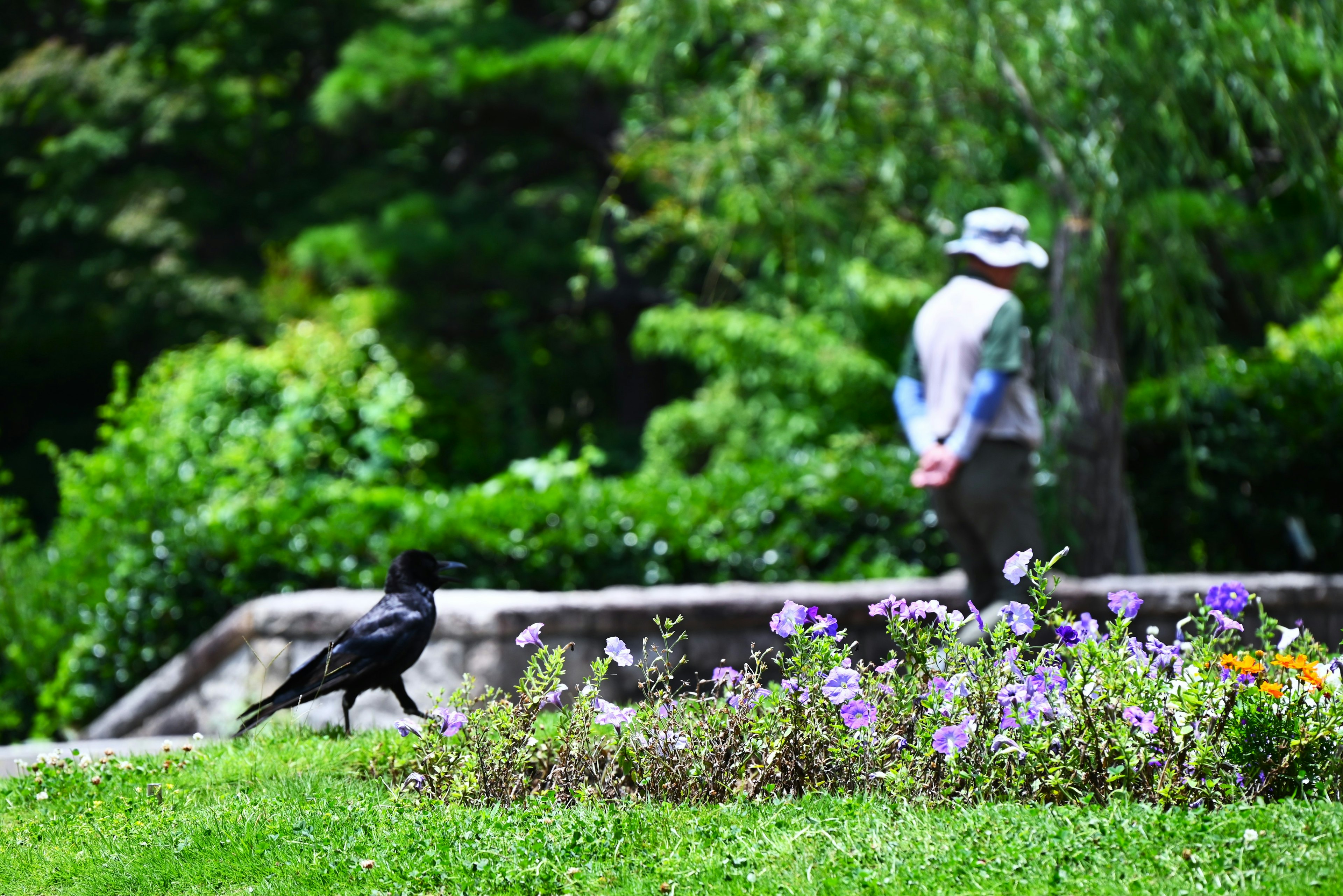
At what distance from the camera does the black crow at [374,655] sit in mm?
3551

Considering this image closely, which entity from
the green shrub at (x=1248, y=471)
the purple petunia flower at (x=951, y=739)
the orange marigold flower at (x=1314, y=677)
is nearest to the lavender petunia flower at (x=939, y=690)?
the purple petunia flower at (x=951, y=739)

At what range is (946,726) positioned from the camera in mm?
3008

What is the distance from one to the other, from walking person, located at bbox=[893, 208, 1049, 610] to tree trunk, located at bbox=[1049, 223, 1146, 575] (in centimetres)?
90

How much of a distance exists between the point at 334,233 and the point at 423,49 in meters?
1.99

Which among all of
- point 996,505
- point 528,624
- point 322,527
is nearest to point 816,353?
point 322,527

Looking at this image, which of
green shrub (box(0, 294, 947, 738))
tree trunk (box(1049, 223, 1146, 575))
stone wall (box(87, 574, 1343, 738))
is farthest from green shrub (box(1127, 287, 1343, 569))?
green shrub (box(0, 294, 947, 738))

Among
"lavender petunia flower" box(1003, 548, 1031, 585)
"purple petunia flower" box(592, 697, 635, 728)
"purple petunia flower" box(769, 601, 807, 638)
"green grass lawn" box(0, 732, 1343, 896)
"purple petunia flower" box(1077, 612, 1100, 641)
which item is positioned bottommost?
"green grass lawn" box(0, 732, 1343, 896)

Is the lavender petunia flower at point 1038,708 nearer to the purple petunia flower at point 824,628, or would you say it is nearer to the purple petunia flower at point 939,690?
the purple petunia flower at point 939,690

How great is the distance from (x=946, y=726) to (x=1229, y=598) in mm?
965

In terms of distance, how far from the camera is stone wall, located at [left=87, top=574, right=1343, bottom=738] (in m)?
4.77

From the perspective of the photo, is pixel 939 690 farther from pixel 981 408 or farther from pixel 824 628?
pixel 981 408

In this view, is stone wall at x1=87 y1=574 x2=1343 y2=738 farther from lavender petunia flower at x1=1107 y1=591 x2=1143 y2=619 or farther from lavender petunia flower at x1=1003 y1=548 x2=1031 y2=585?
lavender petunia flower at x1=1107 y1=591 x2=1143 y2=619

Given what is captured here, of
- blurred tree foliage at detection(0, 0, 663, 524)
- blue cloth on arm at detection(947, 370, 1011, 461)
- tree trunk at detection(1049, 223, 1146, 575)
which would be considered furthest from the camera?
blurred tree foliage at detection(0, 0, 663, 524)

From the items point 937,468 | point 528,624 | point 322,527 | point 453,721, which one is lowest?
point 528,624
